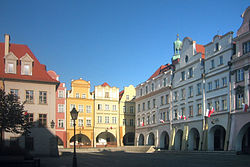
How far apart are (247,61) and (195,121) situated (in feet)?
43.5

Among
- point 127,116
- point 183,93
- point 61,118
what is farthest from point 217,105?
point 127,116

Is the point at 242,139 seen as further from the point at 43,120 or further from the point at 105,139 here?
the point at 105,139

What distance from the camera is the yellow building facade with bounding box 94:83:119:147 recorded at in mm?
71250

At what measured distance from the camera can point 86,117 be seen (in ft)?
230

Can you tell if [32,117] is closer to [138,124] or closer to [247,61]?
[247,61]

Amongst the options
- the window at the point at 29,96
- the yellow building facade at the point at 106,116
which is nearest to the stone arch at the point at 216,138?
the window at the point at 29,96

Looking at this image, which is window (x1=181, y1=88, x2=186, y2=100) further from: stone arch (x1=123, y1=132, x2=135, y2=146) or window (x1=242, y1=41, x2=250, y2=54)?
stone arch (x1=123, y1=132, x2=135, y2=146)

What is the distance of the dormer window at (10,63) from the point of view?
4191 centimetres

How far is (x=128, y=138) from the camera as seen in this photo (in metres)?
76.4

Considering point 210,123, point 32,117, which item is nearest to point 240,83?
point 210,123

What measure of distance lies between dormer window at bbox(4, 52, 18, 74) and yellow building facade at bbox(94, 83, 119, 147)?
101 ft

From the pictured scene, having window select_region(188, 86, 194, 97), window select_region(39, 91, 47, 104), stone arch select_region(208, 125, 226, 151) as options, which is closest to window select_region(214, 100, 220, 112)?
stone arch select_region(208, 125, 226, 151)

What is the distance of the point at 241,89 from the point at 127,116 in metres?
38.2

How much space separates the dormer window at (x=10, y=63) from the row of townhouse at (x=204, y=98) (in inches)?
1016
